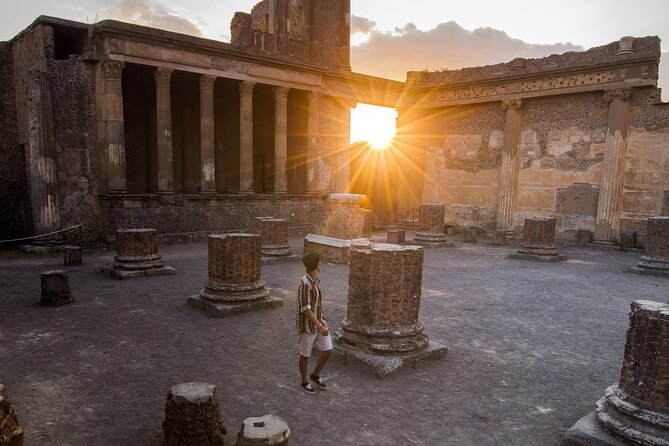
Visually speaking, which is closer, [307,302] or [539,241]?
[307,302]

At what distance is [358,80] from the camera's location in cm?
1850

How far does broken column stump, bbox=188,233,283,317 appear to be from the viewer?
656 cm

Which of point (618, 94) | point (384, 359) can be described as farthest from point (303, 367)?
point (618, 94)

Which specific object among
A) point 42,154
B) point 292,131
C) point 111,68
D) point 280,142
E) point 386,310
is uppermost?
point 111,68

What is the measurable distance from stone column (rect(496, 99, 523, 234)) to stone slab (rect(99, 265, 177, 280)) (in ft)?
42.5

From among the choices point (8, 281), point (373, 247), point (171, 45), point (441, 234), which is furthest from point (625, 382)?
point (171, 45)

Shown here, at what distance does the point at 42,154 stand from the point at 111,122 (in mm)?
2044

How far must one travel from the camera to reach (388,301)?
15.6 feet

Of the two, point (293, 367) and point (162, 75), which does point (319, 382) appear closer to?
point (293, 367)

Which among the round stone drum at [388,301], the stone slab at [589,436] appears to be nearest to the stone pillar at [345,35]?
the round stone drum at [388,301]

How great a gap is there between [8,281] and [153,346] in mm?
5327

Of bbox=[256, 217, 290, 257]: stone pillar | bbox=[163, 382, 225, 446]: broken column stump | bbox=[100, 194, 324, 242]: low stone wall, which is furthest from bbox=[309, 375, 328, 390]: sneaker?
bbox=[100, 194, 324, 242]: low stone wall

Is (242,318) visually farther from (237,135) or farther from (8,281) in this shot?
(237,135)

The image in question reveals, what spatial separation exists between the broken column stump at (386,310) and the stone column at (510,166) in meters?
13.5
